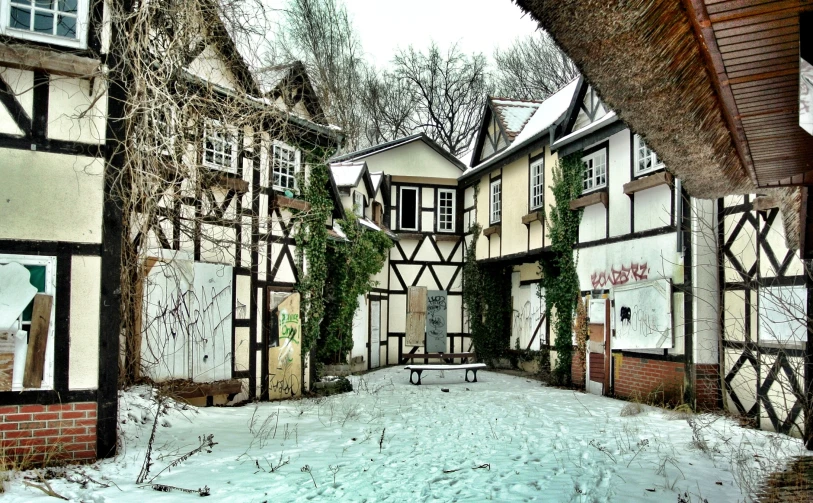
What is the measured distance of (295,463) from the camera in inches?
237

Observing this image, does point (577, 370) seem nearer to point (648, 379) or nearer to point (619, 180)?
point (648, 379)

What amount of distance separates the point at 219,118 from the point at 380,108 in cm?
2218

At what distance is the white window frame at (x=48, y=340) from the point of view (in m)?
5.40

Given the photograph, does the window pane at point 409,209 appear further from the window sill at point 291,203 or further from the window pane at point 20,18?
→ the window pane at point 20,18

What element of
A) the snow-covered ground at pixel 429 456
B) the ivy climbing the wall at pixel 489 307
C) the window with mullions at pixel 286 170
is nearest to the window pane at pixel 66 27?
the snow-covered ground at pixel 429 456

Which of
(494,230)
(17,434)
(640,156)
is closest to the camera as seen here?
(17,434)

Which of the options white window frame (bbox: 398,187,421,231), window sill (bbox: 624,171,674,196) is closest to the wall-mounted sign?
white window frame (bbox: 398,187,421,231)

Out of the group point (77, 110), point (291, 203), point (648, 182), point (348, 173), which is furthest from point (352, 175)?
point (77, 110)

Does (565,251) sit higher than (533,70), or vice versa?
(533,70)

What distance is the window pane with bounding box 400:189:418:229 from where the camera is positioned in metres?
19.2

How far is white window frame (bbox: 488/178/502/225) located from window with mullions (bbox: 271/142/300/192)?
6.95 metres

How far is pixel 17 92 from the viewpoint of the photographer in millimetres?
5539

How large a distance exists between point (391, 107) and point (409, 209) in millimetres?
11389

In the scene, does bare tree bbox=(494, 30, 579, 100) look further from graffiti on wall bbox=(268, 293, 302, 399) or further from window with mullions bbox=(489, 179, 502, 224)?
graffiti on wall bbox=(268, 293, 302, 399)
